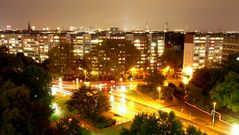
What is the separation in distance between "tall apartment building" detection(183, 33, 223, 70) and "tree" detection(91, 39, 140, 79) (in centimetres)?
1729

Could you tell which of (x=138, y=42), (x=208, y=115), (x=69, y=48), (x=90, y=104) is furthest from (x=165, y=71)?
(x=90, y=104)

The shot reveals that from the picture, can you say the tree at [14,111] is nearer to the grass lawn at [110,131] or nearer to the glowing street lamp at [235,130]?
the grass lawn at [110,131]

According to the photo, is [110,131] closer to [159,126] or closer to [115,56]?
[159,126]

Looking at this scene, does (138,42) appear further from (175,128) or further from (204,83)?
(175,128)

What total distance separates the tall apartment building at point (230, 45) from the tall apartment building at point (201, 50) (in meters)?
0.94

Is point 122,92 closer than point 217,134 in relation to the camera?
No

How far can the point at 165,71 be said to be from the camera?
66438 millimetres

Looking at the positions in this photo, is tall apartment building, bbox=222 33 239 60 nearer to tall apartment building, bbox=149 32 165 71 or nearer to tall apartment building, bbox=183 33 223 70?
tall apartment building, bbox=183 33 223 70

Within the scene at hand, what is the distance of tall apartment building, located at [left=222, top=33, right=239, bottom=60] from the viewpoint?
74.4 metres

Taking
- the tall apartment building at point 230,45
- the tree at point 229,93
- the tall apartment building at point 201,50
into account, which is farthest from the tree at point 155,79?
the tall apartment building at point 230,45

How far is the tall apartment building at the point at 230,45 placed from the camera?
7442cm

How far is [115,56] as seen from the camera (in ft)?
191

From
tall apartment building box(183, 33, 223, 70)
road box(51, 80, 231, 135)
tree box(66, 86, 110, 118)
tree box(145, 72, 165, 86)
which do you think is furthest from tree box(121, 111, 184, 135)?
tall apartment building box(183, 33, 223, 70)

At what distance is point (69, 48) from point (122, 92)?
692 inches
